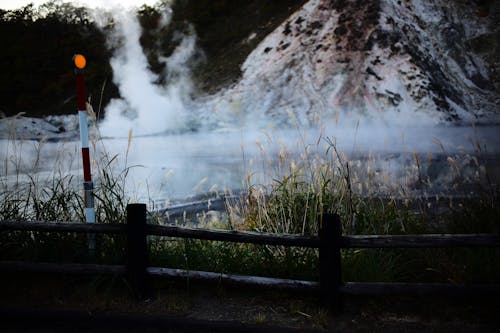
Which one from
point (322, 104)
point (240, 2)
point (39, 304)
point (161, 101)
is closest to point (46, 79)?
point (161, 101)

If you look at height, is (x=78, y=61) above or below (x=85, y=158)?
above

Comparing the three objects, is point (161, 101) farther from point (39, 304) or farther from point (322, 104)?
point (39, 304)

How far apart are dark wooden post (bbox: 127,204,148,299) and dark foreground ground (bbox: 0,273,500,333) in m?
0.15

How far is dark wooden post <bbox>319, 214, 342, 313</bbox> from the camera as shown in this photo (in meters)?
3.33

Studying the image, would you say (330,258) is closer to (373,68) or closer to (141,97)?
(373,68)

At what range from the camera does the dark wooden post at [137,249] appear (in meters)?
3.62

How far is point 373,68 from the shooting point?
28188 mm

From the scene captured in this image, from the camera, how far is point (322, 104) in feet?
87.2

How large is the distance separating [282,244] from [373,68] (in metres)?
26.6

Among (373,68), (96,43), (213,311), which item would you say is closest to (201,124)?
(96,43)

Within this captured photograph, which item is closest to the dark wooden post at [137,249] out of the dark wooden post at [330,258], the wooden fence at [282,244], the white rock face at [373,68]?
the wooden fence at [282,244]

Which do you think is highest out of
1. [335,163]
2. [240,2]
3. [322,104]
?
[240,2]

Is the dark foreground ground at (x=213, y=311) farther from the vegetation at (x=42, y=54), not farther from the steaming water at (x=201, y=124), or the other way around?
the vegetation at (x=42, y=54)

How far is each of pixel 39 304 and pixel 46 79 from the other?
25.3m
